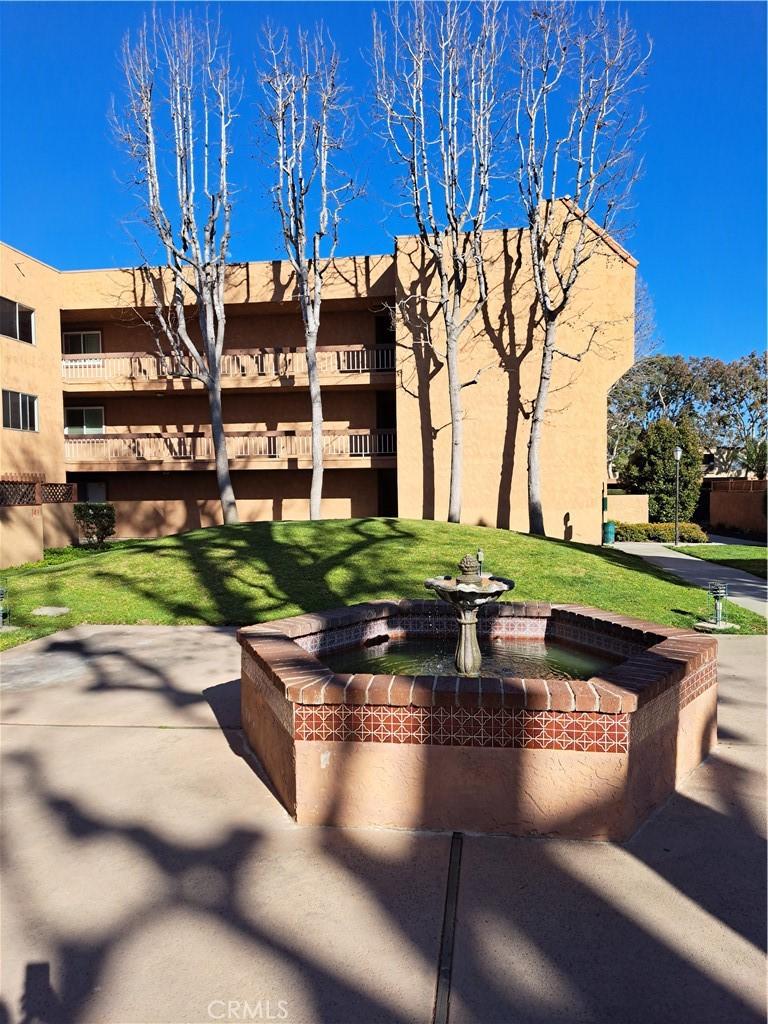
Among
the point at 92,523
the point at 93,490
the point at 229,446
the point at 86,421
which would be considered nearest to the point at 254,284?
the point at 229,446

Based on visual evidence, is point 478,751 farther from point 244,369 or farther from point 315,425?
point 244,369

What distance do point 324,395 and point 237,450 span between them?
360cm

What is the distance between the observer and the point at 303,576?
12.3 meters

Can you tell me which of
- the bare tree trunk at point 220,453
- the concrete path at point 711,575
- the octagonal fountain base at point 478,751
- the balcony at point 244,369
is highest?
the balcony at point 244,369

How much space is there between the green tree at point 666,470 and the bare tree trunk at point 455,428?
12.1 meters

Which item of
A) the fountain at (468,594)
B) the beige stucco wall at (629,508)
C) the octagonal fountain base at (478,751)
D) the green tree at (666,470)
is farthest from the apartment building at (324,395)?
the octagonal fountain base at (478,751)

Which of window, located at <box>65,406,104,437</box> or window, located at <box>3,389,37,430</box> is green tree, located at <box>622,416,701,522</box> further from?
window, located at <box>3,389,37,430</box>

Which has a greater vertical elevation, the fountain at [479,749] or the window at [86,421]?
the window at [86,421]

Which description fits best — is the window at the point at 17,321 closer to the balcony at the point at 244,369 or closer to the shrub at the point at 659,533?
the balcony at the point at 244,369

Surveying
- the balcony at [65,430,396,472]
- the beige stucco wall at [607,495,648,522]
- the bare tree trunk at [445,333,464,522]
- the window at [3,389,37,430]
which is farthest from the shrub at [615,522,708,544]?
the window at [3,389,37,430]

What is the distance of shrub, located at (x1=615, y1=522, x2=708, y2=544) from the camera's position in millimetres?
25312

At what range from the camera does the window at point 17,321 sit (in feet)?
66.6

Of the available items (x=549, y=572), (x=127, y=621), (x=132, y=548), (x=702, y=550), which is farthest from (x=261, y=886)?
(x=702, y=550)

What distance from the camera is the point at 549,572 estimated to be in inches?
502
